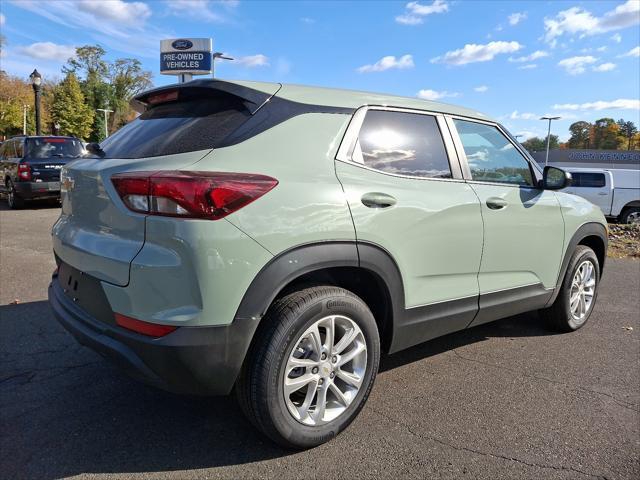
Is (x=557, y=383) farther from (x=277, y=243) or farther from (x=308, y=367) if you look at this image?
(x=277, y=243)

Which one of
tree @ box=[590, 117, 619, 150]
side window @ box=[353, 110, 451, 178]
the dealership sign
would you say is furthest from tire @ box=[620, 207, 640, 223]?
tree @ box=[590, 117, 619, 150]

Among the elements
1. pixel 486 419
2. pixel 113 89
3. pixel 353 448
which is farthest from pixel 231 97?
pixel 113 89

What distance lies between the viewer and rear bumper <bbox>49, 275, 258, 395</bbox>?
2168 millimetres

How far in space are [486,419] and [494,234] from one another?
121 centimetres

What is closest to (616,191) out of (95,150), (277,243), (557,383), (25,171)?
(557,383)

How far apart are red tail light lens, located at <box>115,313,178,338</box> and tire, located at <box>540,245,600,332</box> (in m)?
3.42

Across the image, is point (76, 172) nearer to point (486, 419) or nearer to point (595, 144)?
point (486, 419)

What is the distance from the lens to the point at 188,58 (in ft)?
97.3

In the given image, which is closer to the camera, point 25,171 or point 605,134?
point 25,171

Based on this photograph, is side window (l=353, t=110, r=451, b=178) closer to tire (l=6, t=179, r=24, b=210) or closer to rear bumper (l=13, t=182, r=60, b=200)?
rear bumper (l=13, t=182, r=60, b=200)

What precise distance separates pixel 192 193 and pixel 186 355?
70cm

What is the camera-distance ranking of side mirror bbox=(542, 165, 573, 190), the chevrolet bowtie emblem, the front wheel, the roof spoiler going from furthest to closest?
the front wheel → side mirror bbox=(542, 165, 573, 190) → the chevrolet bowtie emblem → the roof spoiler

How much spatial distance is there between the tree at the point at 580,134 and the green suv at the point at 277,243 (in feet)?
389

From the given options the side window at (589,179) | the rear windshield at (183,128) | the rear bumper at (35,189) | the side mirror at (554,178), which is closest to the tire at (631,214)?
the side window at (589,179)
